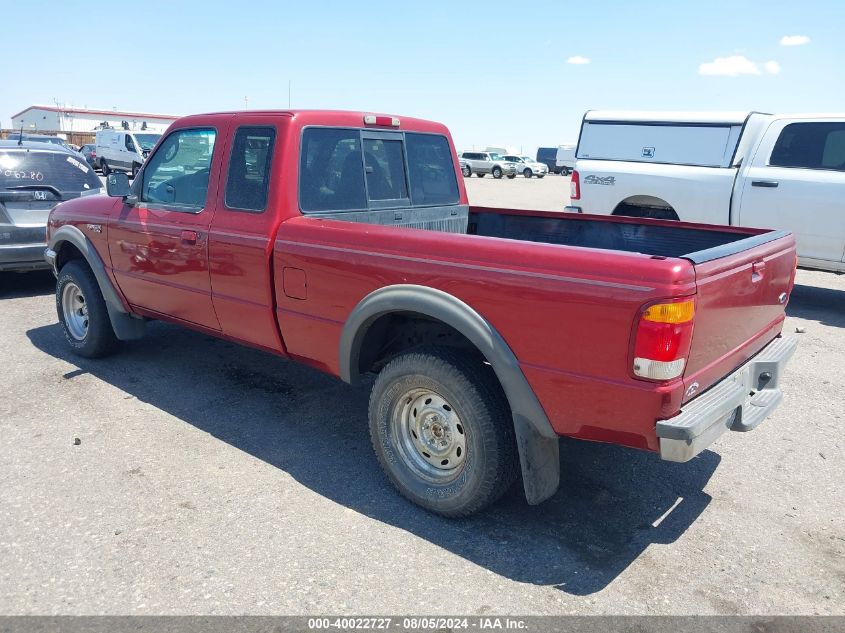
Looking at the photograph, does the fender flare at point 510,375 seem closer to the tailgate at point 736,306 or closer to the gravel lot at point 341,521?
the gravel lot at point 341,521

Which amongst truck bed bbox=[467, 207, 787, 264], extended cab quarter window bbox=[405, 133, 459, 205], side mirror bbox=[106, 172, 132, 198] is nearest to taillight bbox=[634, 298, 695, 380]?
truck bed bbox=[467, 207, 787, 264]

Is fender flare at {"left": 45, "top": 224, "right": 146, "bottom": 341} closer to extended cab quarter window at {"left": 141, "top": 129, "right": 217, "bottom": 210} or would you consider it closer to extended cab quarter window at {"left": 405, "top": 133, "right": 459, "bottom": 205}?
extended cab quarter window at {"left": 141, "top": 129, "right": 217, "bottom": 210}

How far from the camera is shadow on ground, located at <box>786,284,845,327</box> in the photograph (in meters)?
7.38

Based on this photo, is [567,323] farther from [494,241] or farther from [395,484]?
[395,484]

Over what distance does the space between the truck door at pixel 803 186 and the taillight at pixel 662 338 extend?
5.97 metres

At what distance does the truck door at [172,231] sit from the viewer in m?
4.27

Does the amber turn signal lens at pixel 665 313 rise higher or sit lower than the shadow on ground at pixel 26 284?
higher

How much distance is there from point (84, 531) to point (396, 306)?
1.84m

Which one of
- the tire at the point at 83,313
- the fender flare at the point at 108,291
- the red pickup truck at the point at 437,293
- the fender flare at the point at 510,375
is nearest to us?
the red pickup truck at the point at 437,293

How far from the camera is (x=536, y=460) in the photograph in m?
2.96

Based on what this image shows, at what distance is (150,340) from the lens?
6.15 m

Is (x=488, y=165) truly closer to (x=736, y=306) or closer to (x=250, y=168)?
(x=250, y=168)

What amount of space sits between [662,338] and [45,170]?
24.3ft

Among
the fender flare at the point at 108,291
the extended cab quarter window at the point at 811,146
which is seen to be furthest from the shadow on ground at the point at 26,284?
the extended cab quarter window at the point at 811,146
